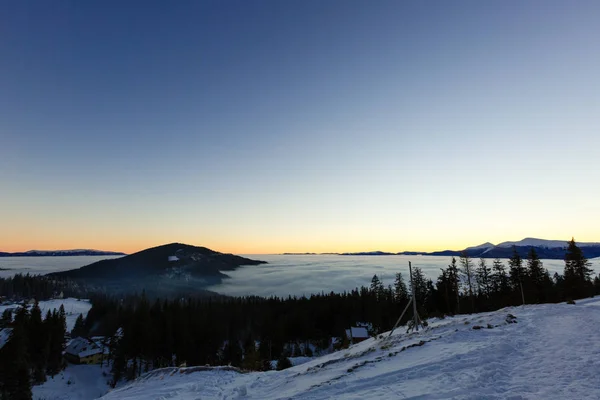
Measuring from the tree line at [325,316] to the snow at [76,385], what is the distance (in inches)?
186

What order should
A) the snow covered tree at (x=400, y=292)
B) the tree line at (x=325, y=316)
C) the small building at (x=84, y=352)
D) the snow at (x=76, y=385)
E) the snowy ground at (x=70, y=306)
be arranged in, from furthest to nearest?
the snowy ground at (x=70, y=306) < the small building at (x=84, y=352) < the snow covered tree at (x=400, y=292) < the snow at (x=76, y=385) < the tree line at (x=325, y=316)

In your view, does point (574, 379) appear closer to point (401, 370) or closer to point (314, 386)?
point (401, 370)

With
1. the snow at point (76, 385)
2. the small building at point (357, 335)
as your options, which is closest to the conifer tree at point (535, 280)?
the small building at point (357, 335)

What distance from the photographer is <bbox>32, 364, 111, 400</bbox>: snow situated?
172 feet

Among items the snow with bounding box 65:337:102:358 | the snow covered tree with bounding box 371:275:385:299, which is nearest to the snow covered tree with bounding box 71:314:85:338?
the snow with bounding box 65:337:102:358

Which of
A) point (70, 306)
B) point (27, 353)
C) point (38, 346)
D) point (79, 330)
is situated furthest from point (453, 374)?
point (70, 306)

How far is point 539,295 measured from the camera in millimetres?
50844

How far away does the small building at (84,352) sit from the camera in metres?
76.2

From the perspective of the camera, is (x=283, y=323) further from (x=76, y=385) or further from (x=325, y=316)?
(x=76, y=385)

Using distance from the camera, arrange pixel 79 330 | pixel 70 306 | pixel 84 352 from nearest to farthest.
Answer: pixel 84 352, pixel 79 330, pixel 70 306

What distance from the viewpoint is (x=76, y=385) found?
198 ft

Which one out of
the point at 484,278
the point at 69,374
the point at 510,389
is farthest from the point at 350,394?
the point at 69,374

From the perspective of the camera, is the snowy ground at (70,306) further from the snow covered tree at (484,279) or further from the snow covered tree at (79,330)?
the snow covered tree at (484,279)

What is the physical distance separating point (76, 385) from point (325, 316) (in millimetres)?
56052
